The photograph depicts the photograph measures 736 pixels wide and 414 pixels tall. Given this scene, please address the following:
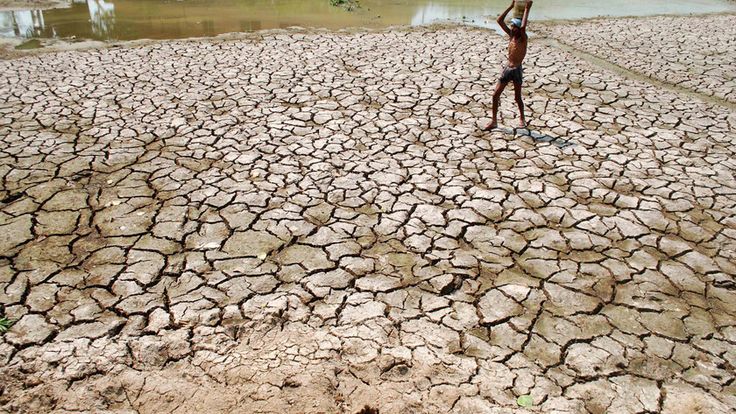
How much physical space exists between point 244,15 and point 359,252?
34.0 feet

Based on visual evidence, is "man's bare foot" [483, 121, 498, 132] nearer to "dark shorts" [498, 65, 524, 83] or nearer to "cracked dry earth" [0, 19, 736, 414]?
"cracked dry earth" [0, 19, 736, 414]

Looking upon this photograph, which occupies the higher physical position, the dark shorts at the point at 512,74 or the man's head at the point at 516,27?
the man's head at the point at 516,27

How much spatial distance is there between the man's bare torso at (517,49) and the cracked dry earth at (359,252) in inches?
33.2

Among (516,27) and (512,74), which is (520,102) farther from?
(516,27)

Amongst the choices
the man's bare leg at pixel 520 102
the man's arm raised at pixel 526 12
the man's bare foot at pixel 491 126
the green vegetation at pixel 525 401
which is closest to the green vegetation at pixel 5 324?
the green vegetation at pixel 525 401

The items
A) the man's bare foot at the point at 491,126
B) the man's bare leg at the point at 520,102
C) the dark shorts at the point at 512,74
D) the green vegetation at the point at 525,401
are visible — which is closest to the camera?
the green vegetation at the point at 525,401

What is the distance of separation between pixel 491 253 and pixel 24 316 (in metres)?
3.16

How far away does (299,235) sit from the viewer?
402cm

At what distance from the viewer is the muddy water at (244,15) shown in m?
10.7

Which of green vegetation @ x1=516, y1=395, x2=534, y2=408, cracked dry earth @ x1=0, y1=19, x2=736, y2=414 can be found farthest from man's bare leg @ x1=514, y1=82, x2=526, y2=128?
green vegetation @ x1=516, y1=395, x2=534, y2=408

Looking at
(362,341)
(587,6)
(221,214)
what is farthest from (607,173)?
(587,6)

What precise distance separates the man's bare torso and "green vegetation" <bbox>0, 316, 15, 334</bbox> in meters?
4.84

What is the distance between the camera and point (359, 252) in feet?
12.6

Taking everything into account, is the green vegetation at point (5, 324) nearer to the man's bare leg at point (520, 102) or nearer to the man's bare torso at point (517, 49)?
the man's bare torso at point (517, 49)
